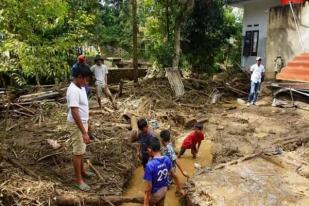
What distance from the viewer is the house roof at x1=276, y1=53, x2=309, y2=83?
11617 millimetres

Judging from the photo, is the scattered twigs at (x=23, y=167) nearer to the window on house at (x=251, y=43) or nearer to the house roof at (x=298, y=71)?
the house roof at (x=298, y=71)

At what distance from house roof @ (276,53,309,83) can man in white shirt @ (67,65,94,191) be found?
8.69 m

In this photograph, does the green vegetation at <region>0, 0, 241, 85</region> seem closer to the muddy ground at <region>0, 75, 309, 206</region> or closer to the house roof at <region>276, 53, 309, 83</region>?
the muddy ground at <region>0, 75, 309, 206</region>

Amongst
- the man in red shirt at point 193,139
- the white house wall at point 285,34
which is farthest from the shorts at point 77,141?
the white house wall at point 285,34

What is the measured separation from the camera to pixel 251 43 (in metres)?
20.2

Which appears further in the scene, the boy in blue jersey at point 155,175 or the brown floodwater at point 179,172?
the brown floodwater at point 179,172

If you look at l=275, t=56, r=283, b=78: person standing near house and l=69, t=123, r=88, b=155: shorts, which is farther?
l=275, t=56, r=283, b=78: person standing near house

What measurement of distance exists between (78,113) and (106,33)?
2050cm

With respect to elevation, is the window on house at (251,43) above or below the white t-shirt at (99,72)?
above

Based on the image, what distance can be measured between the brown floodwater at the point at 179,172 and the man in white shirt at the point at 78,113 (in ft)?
4.00

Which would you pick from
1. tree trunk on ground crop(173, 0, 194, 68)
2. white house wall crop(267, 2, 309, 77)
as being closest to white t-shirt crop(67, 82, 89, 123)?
tree trunk on ground crop(173, 0, 194, 68)

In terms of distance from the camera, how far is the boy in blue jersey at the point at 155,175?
434 cm

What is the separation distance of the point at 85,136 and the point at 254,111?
809 centimetres

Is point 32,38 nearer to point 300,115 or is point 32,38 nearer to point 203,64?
point 300,115
